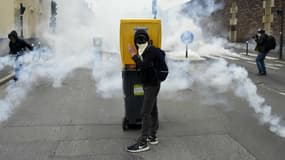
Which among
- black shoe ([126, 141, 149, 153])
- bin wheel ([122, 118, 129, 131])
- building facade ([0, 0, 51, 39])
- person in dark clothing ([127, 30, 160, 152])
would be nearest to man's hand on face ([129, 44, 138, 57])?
person in dark clothing ([127, 30, 160, 152])

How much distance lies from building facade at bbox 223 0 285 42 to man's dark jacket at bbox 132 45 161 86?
66.5 feet

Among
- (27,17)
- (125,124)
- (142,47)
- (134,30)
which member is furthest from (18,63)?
(27,17)

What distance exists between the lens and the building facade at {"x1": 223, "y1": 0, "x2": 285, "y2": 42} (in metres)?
25.5

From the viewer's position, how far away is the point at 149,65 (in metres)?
5.25

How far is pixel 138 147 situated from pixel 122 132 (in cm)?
101

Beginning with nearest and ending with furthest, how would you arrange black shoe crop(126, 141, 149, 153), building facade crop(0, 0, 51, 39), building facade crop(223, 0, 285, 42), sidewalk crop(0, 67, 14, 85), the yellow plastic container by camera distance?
black shoe crop(126, 141, 149, 153), the yellow plastic container, sidewalk crop(0, 67, 14, 85), building facade crop(0, 0, 51, 39), building facade crop(223, 0, 285, 42)

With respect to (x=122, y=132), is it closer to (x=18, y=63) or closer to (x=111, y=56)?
(x=18, y=63)

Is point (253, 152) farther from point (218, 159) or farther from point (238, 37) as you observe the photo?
point (238, 37)

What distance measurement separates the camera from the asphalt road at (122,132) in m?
5.25

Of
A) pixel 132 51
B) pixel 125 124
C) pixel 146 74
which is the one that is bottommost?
pixel 125 124

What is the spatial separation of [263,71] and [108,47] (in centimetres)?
1323

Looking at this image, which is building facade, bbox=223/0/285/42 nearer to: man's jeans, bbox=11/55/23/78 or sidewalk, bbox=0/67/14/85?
sidewalk, bbox=0/67/14/85

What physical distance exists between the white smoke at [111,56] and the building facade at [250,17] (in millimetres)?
1307

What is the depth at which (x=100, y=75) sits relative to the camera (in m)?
13.8
